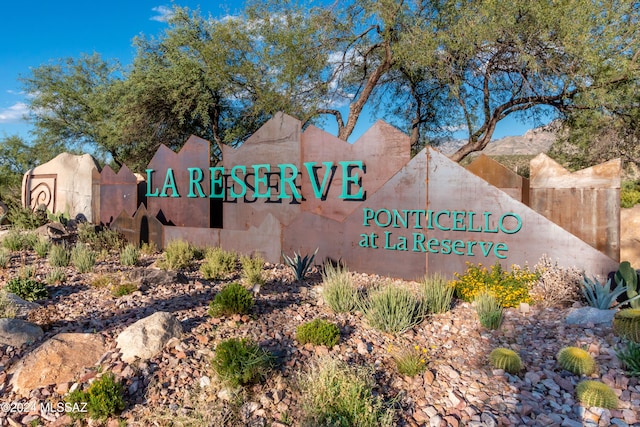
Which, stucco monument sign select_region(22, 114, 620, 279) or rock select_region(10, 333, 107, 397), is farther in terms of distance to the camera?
stucco monument sign select_region(22, 114, 620, 279)

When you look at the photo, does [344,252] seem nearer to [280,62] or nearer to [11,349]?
[11,349]

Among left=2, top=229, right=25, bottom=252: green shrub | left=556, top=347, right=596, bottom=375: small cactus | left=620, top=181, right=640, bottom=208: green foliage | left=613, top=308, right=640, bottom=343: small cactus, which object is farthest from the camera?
left=620, top=181, right=640, bottom=208: green foliage

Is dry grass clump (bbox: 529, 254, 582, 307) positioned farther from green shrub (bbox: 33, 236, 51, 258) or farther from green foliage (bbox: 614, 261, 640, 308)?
green shrub (bbox: 33, 236, 51, 258)

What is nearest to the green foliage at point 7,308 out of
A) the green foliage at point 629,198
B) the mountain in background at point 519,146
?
the green foliage at point 629,198

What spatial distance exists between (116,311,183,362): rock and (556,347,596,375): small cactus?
3.82 meters

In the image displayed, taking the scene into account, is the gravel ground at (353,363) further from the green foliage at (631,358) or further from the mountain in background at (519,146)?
the mountain in background at (519,146)

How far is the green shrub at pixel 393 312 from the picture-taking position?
4.80m

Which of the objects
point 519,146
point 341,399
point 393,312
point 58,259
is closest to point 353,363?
point 341,399

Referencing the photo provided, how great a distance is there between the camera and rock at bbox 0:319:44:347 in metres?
4.24

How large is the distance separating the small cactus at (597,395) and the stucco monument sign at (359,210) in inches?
121

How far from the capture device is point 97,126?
2073 cm

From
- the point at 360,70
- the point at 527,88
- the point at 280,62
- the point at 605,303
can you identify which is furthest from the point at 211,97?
the point at 605,303

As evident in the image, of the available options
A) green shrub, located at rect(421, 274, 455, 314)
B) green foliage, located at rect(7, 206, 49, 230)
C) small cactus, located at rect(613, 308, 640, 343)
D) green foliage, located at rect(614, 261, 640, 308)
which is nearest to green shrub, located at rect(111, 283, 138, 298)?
green shrub, located at rect(421, 274, 455, 314)

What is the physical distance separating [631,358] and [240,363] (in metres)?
3.54
